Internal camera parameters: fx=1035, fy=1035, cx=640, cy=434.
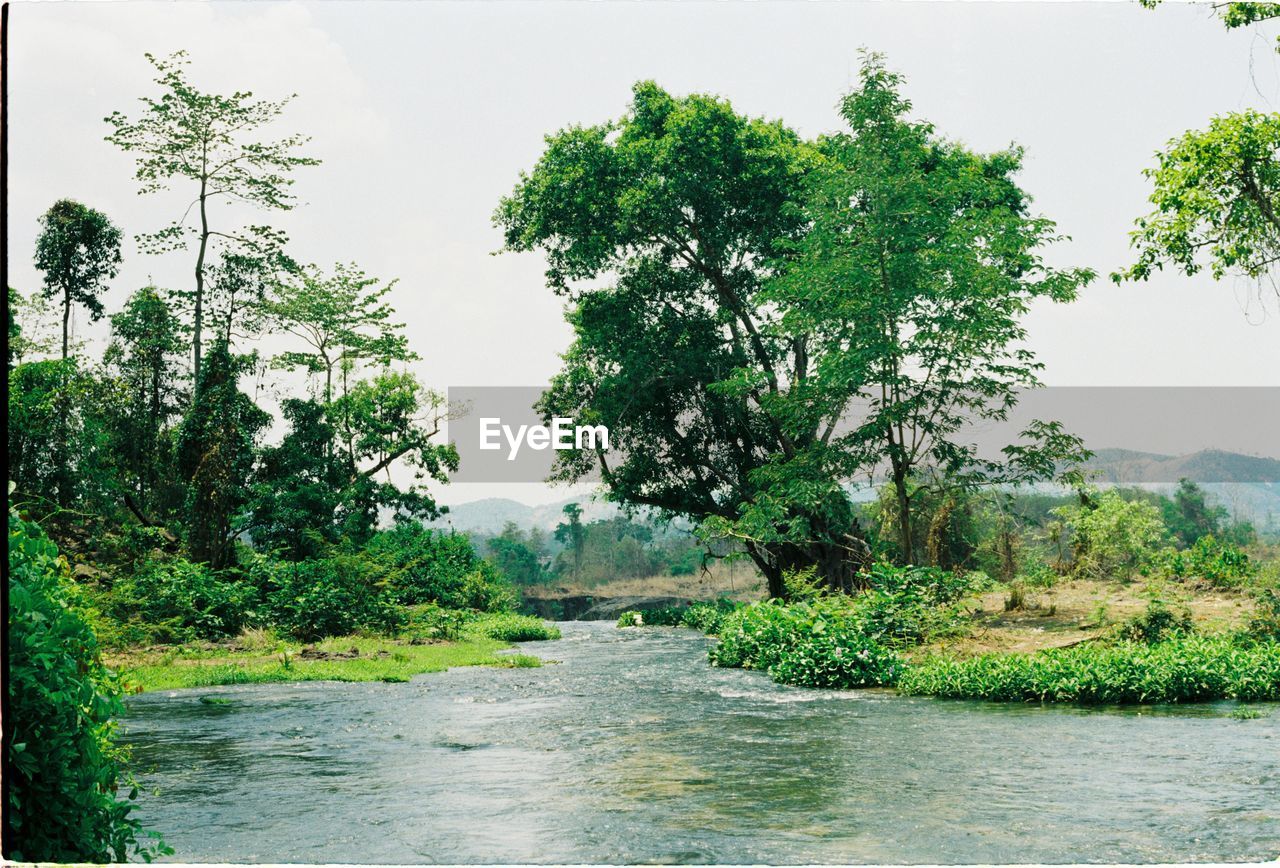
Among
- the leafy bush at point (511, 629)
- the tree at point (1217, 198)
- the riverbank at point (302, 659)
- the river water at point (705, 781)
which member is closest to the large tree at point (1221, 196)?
the tree at point (1217, 198)

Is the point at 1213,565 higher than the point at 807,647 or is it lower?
higher

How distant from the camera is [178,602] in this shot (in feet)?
47.1

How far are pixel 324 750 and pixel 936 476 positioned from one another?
10.2 metres

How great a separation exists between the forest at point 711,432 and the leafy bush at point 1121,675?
31 millimetres

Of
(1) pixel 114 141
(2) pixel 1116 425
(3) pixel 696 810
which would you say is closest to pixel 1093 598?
(2) pixel 1116 425

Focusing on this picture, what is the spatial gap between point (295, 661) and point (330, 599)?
254 cm

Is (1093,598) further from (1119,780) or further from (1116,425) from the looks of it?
(1119,780)

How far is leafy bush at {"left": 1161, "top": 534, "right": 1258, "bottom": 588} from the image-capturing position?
13.9 meters

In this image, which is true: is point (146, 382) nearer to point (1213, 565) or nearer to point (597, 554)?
point (1213, 565)

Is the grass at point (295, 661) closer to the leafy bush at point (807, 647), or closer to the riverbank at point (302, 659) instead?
the riverbank at point (302, 659)

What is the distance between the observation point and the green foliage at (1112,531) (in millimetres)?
19491

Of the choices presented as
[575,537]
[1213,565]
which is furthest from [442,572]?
[575,537]

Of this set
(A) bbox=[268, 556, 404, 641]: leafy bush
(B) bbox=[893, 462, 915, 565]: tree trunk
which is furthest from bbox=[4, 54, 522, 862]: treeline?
(B) bbox=[893, 462, 915, 565]: tree trunk

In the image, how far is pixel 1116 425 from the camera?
46.1 feet
